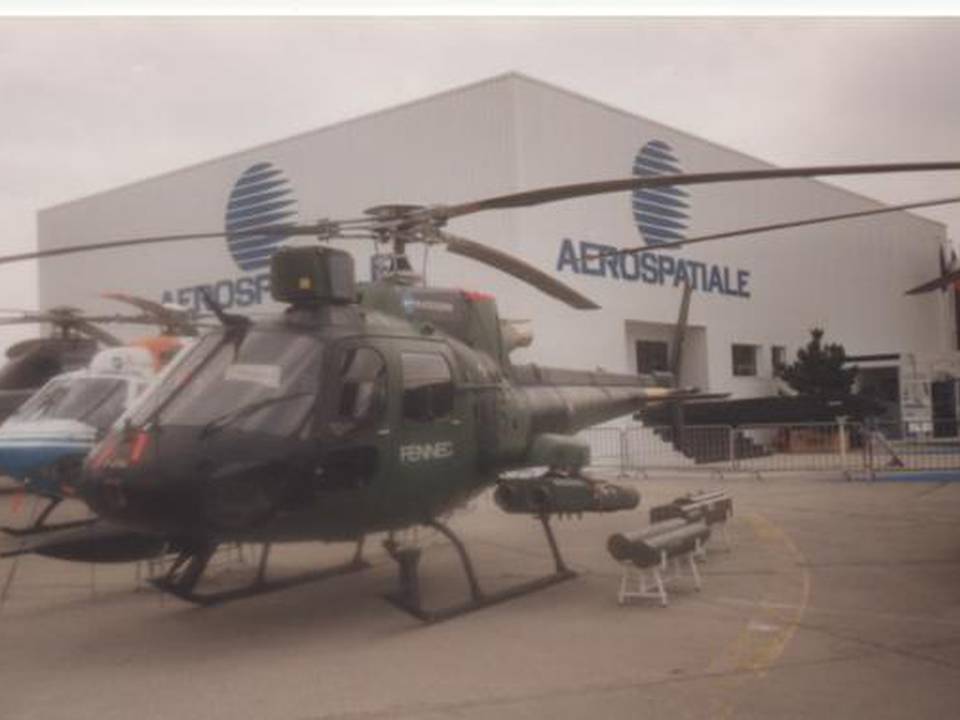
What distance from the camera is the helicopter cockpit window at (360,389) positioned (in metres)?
7.33

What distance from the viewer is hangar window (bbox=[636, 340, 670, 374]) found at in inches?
1166

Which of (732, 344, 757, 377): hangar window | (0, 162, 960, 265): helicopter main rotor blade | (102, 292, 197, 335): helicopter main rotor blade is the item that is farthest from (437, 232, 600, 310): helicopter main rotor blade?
(732, 344, 757, 377): hangar window

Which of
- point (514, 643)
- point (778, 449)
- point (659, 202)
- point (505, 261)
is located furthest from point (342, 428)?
point (659, 202)

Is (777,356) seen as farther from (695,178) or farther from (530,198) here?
(695,178)

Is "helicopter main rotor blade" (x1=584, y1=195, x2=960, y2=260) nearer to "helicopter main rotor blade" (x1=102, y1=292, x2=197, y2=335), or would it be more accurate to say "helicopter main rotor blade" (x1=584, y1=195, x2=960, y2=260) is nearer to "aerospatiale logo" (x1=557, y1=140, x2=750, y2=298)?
"helicopter main rotor blade" (x1=102, y1=292, x2=197, y2=335)

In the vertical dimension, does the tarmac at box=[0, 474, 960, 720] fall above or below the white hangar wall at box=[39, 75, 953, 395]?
below

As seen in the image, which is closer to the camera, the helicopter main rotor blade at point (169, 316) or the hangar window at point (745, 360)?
the helicopter main rotor blade at point (169, 316)

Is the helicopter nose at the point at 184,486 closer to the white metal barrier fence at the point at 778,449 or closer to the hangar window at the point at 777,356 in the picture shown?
the white metal barrier fence at the point at 778,449

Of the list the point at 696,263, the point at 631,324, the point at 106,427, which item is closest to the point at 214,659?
the point at 106,427

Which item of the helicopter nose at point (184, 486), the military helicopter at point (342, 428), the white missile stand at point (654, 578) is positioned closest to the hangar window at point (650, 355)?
the white missile stand at point (654, 578)

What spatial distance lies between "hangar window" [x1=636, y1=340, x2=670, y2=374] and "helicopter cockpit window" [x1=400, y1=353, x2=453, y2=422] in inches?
848

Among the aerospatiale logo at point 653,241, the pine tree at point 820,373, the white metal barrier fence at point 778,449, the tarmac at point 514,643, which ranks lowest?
the tarmac at point 514,643

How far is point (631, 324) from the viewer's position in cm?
2864

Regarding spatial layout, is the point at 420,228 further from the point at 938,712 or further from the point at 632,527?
the point at 632,527
